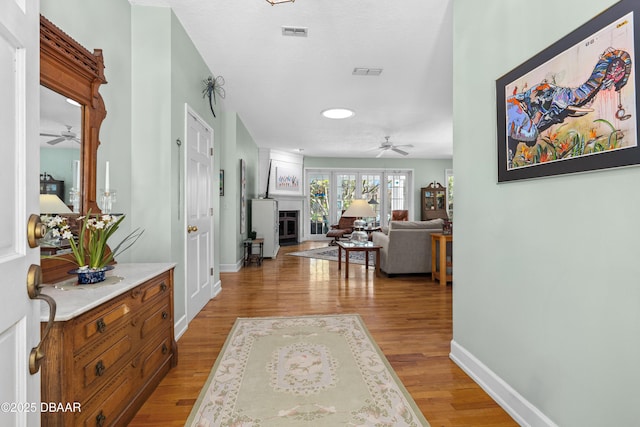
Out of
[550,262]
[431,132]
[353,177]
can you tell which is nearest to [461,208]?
[550,262]

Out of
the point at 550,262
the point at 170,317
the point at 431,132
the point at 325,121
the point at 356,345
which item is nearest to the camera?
the point at 550,262

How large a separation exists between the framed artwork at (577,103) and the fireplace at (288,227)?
7.32 m

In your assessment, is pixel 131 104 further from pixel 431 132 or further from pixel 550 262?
pixel 431 132

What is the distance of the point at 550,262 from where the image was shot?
146 cm

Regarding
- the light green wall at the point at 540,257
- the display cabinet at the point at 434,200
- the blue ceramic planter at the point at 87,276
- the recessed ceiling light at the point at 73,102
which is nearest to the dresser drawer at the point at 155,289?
the blue ceramic planter at the point at 87,276

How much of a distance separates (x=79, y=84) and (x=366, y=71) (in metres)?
2.87

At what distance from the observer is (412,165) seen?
1021 cm

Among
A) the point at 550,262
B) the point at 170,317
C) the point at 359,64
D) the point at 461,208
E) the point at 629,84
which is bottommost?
the point at 170,317

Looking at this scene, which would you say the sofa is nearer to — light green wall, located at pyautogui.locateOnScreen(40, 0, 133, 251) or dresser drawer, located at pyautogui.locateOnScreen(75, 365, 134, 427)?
light green wall, located at pyautogui.locateOnScreen(40, 0, 133, 251)

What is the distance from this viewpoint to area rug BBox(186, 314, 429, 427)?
166cm

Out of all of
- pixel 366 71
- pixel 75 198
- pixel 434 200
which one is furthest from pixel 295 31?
pixel 434 200

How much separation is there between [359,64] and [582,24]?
8.35ft

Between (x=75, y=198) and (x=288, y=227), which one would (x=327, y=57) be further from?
(x=288, y=227)

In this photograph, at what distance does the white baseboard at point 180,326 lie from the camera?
2662 millimetres
